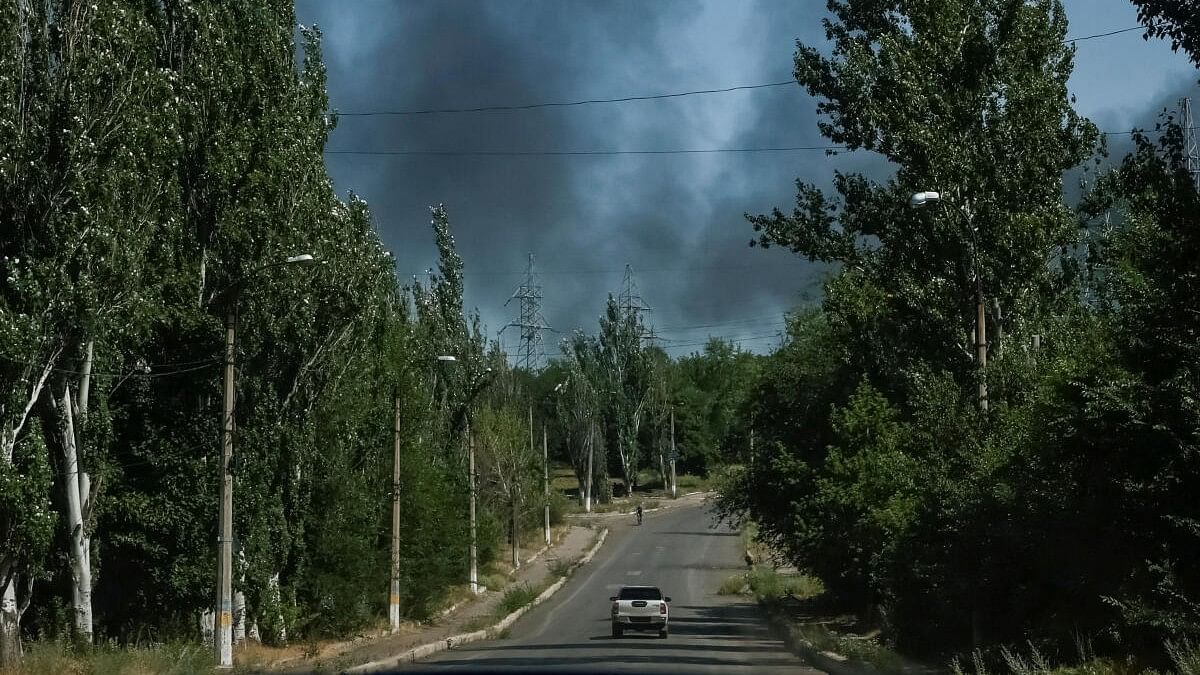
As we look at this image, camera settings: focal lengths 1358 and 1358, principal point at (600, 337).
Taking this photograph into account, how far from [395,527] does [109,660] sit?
17.1 meters

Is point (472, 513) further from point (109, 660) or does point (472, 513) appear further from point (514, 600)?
point (109, 660)

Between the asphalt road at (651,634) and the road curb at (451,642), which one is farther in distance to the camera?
the road curb at (451,642)

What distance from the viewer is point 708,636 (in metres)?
40.4

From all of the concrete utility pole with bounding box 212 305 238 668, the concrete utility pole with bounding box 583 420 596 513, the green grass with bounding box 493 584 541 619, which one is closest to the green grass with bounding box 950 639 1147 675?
the concrete utility pole with bounding box 212 305 238 668

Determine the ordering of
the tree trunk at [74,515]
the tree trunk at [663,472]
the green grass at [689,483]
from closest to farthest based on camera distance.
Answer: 1. the tree trunk at [74,515]
2. the green grass at [689,483]
3. the tree trunk at [663,472]

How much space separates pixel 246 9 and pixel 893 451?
18.5 meters

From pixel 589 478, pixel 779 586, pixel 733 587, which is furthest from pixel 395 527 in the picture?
pixel 589 478

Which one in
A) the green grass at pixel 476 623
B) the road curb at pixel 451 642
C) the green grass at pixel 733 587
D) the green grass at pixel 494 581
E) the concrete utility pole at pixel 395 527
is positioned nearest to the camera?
the road curb at pixel 451 642

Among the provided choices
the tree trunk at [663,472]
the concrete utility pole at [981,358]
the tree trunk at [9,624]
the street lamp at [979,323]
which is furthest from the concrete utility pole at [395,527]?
the tree trunk at [663,472]

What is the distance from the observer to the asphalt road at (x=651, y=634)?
85.8 ft

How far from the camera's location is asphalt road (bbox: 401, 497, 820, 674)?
85.8 feet

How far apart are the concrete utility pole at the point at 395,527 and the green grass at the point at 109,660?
1313cm

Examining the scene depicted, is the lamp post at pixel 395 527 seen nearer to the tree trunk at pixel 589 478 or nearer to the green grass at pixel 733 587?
the green grass at pixel 733 587

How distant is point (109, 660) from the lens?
23.2 meters
